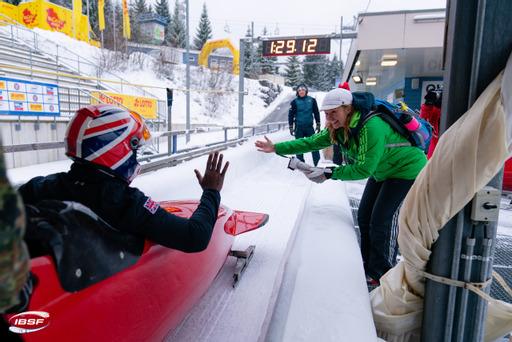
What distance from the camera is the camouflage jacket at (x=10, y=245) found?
43 centimetres

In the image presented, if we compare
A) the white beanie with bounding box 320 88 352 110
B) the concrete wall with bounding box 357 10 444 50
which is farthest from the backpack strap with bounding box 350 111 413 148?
the concrete wall with bounding box 357 10 444 50

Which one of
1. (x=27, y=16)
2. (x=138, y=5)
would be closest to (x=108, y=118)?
(x=27, y=16)

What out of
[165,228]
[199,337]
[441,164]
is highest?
A: [441,164]

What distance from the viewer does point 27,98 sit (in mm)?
5891

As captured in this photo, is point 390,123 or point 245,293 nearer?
point 245,293

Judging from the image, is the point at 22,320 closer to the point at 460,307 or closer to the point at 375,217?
the point at 460,307

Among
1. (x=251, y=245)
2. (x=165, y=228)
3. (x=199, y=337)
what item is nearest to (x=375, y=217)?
(x=251, y=245)

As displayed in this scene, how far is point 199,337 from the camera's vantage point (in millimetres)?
1740

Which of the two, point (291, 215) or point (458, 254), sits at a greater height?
point (458, 254)

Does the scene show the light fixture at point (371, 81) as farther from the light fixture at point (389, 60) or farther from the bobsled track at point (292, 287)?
the bobsled track at point (292, 287)

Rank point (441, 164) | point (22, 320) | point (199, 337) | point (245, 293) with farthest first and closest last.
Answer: point (245, 293) < point (199, 337) < point (441, 164) < point (22, 320)

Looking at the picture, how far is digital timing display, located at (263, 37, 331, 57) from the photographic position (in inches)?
427

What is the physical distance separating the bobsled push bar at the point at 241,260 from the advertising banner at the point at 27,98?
4917 mm

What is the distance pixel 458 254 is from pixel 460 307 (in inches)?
9.1
